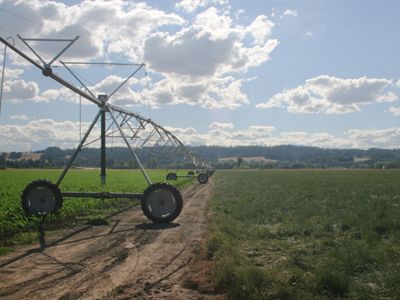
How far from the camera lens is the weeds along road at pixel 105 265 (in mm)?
7629

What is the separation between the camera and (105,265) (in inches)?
379

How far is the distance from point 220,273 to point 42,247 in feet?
19.3

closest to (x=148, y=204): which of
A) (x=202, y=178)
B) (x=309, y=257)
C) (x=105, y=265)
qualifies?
(x=105, y=265)

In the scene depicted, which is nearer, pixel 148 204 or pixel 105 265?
pixel 105 265

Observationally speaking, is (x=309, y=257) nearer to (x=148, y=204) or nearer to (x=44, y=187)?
(x=148, y=204)

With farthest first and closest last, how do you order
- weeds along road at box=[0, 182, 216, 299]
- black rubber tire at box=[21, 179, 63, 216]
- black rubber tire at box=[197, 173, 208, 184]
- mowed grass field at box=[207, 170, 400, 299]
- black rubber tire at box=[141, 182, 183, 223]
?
black rubber tire at box=[197, 173, 208, 184] < black rubber tire at box=[21, 179, 63, 216] < black rubber tire at box=[141, 182, 183, 223] < weeds along road at box=[0, 182, 216, 299] < mowed grass field at box=[207, 170, 400, 299]

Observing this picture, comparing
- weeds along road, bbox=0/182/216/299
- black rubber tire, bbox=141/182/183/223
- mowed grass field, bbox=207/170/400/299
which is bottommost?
weeds along road, bbox=0/182/216/299

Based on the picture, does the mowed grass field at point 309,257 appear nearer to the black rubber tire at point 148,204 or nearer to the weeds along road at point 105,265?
the weeds along road at point 105,265

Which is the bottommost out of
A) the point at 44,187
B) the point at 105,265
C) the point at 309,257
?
the point at 105,265

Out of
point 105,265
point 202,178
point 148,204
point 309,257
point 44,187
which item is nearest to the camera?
point 105,265

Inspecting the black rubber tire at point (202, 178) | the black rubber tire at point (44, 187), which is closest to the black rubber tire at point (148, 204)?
the black rubber tire at point (44, 187)

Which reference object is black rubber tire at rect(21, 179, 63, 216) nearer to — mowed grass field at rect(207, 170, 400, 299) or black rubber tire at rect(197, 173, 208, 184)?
mowed grass field at rect(207, 170, 400, 299)

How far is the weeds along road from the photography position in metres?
7.63

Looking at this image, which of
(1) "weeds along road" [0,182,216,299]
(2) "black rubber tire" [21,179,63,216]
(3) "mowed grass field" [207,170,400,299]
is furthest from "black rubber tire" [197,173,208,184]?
(1) "weeds along road" [0,182,216,299]
